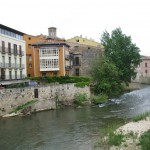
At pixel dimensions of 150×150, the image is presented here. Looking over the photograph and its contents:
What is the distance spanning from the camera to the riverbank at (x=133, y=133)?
22.5 metres

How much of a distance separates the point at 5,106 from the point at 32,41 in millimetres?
34156

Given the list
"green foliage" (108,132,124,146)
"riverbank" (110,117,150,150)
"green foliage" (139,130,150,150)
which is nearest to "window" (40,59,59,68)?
"riverbank" (110,117,150,150)

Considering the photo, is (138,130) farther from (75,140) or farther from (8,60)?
(8,60)

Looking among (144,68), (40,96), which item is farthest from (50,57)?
(144,68)

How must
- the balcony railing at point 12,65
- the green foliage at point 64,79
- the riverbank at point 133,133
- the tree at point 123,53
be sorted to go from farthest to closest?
the tree at point 123,53 < the green foliage at point 64,79 < the balcony railing at point 12,65 < the riverbank at point 133,133

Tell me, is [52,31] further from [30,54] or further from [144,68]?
[144,68]

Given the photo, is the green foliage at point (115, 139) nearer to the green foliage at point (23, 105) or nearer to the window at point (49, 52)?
the green foliage at point (23, 105)

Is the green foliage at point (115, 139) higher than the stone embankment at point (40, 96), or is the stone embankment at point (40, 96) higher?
the stone embankment at point (40, 96)

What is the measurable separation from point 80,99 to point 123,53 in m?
23.4

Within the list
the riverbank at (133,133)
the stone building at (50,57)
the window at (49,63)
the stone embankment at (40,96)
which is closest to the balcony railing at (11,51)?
the stone building at (50,57)

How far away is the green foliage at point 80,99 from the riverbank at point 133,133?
17.9 metres

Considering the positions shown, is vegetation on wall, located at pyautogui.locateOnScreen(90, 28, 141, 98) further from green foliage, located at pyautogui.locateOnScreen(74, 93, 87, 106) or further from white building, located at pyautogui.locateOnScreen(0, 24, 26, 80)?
white building, located at pyautogui.locateOnScreen(0, 24, 26, 80)

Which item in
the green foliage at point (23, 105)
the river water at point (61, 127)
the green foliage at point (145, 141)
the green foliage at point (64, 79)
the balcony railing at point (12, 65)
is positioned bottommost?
the river water at point (61, 127)

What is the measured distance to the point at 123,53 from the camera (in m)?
67.7
